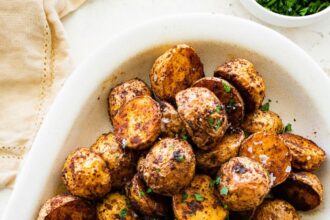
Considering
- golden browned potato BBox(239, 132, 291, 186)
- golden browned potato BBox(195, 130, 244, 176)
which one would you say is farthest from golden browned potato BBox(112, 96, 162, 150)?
golden browned potato BBox(239, 132, 291, 186)

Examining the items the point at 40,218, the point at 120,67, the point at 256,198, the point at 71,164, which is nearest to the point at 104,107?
the point at 120,67

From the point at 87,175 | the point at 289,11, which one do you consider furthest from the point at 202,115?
the point at 289,11

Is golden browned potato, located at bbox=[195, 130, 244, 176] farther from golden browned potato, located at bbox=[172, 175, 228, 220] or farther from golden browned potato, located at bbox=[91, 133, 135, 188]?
golden browned potato, located at bbox=[91, 133, 135, 188]

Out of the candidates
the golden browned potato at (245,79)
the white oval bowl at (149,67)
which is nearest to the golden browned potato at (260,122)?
the golden browned potato at (245,79)

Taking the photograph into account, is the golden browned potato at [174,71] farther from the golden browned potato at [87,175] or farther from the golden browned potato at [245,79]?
the golden browned potato at [87,175]

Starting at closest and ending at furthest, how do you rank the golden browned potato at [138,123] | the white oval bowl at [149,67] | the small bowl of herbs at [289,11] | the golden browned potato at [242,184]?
1. the golden browned potato at [242,184]
2. the golden browned potato at [138,123]
3. the white oval bowl at [149,67]
4. the small bowl of herbs at [289,11]

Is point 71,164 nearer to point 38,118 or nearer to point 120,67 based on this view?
point 120,67
